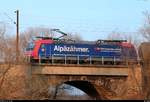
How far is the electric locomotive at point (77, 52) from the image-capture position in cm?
5159

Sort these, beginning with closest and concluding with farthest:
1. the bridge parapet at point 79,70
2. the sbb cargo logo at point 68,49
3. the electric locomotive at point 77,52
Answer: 1. the bridge parapet at point 79,70
2. the electric locomotive at point 77,52
3. the sbb cargo logo at point 68,49

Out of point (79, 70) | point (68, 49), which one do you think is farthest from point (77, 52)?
point (79, 70)

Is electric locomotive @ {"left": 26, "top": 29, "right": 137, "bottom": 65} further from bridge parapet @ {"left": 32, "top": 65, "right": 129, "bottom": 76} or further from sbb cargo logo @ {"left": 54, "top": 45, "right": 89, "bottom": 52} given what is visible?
bridge parapet @ {"left": 32, "top": 65, "right": 129, "bottom": 76}

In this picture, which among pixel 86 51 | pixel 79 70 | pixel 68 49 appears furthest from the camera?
pixel 86 51

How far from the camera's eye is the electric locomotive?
169 ft

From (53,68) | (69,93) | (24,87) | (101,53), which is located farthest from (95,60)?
(69,93)

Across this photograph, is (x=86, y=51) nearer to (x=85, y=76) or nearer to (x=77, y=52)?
(x=77, y=52)

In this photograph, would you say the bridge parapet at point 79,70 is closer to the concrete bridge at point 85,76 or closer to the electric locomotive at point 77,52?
the concrete bridge at point 85,76

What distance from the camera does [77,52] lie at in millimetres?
52281

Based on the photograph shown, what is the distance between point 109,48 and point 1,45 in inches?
555

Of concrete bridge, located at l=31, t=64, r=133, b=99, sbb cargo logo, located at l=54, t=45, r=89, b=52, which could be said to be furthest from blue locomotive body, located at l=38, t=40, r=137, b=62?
concrete bridge, located at l=31, t=64, r=133, b=99

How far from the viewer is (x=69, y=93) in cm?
9012

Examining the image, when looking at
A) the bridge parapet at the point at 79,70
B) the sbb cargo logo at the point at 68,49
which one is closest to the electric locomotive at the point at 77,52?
the sbb cargo logo at the point at 68,49

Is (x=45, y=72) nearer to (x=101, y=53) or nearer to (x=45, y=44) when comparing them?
(x=45, y=44)
